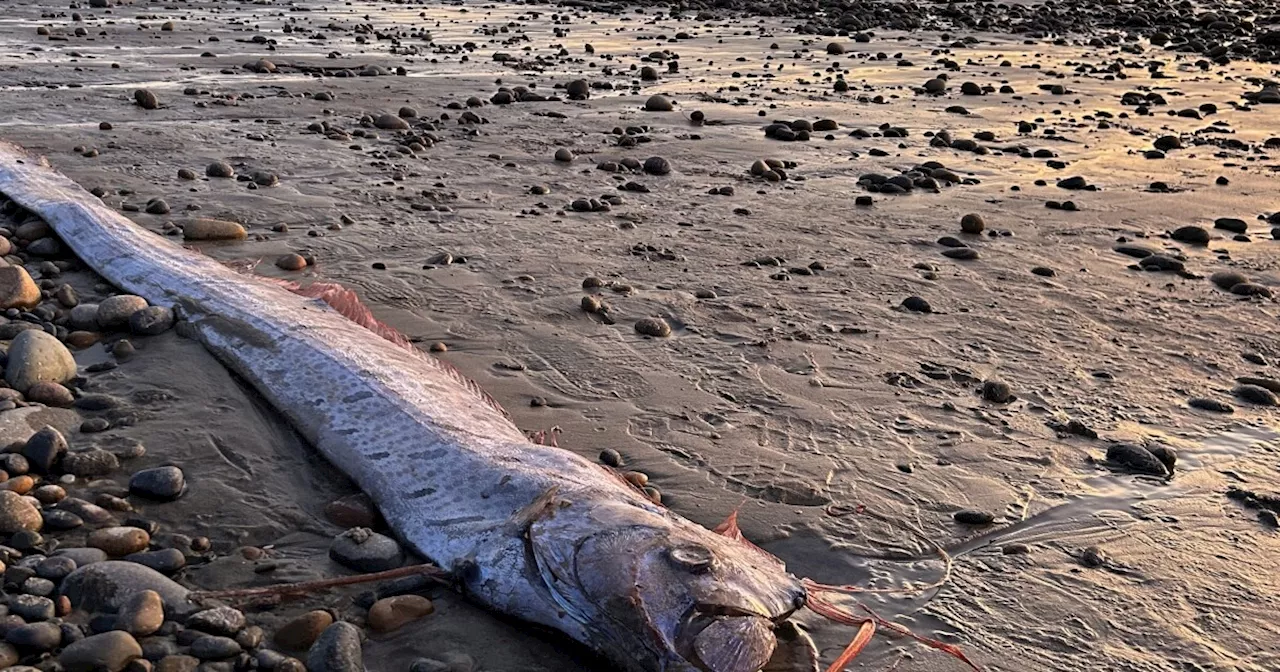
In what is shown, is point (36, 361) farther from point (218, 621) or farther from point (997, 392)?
point (997, 392)

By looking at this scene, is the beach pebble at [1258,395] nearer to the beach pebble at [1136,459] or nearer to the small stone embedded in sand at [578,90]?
the beach pebble at [1136,459]

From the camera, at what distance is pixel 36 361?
16.5ft

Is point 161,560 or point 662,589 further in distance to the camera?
point 161,560

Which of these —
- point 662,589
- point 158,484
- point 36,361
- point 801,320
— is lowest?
point 801,320

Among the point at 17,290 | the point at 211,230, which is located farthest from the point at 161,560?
the point at 211,230

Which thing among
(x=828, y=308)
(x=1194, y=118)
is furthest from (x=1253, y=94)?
(x=828, y=308)

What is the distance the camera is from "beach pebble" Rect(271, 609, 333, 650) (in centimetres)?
352

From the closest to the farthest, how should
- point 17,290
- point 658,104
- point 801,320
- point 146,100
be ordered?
point 17,290 → point 801,320 → point 146,100 → point 658,104

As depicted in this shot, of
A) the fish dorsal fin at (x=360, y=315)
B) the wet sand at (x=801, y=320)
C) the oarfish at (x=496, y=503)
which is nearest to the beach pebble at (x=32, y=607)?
the wet sand at (x=801, y=320)

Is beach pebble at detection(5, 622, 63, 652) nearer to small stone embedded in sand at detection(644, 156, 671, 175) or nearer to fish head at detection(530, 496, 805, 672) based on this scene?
fish head at detection(530, 496, 805, 672)

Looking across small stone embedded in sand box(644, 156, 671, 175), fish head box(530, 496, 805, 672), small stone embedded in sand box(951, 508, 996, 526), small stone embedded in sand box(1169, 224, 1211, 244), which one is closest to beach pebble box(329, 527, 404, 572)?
fish head box(530, 496, 805, 672)

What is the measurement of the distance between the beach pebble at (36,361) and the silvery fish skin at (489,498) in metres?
0.63

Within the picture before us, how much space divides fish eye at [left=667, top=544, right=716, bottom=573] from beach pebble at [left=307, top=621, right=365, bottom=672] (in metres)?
0.97

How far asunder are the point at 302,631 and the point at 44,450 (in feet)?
4.97
